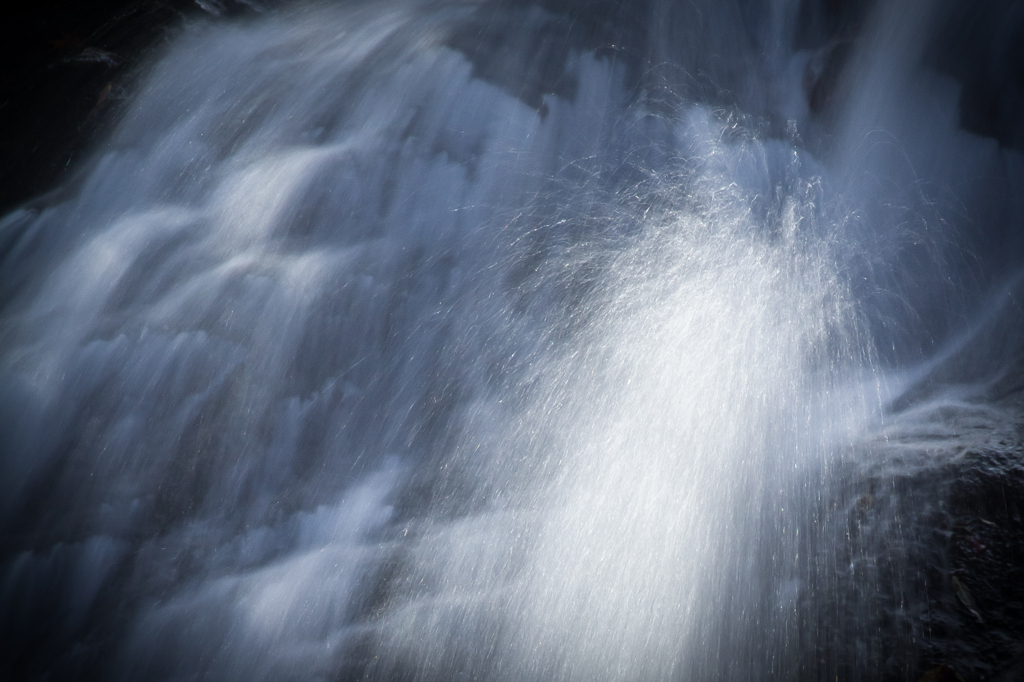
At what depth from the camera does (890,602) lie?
359 centimetres

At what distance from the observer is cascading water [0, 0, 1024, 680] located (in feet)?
13.6

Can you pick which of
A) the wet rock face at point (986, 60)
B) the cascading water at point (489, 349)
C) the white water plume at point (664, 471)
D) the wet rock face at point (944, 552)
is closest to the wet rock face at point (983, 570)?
the wet rock face at point (944, 552)

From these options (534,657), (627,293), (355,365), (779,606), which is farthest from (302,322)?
(779,606)

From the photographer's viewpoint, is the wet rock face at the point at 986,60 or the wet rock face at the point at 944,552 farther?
the wet rock face at the point at 986,60

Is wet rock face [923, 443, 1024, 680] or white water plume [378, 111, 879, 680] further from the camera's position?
white water plume [378, 111, 879, 680]

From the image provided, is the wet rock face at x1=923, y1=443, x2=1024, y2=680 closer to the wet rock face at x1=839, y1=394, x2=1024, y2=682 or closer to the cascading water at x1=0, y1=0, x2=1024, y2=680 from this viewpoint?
the wet rock face at x1=839, y1=394, x2=1024, y2=682

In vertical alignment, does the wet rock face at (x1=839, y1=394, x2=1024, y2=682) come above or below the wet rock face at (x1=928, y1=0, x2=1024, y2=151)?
below

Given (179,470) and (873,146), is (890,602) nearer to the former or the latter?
(873,146)

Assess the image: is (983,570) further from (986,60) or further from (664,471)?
(986,60)

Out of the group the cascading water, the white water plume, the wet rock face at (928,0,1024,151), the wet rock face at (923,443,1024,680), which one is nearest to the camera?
the wet rock face at (923,443,1024,680)

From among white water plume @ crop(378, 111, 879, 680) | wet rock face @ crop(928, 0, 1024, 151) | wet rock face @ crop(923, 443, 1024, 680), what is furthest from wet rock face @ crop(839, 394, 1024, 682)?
wet rock face @ crop(928, 0, 1024, 151)

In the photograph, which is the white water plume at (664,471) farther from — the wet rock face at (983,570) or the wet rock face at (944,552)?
the wet rock face at (983,570)

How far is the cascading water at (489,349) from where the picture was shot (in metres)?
4.15

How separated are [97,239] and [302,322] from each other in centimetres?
217
